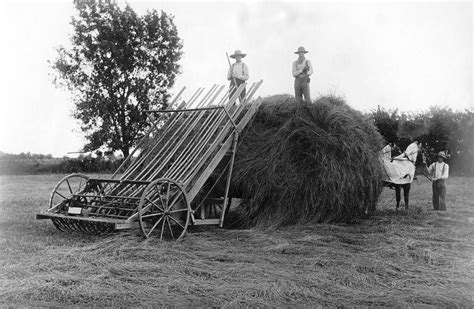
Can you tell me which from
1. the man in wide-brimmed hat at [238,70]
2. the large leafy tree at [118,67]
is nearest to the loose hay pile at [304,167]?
the man in wide-brimmed hat at [238,70]

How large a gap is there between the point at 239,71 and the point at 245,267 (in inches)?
263

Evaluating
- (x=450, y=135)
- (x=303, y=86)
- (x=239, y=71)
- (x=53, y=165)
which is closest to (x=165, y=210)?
(x=239, y=71)

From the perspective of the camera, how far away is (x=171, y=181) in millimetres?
7844

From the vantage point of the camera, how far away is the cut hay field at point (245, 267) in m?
5.01

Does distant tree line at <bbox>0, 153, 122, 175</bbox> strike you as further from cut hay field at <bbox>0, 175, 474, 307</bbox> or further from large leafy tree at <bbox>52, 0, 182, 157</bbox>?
cut hay field at <bbox>0, 175, 474, 307</bbox>

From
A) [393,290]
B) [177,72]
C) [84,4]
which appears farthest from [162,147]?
[84,4]

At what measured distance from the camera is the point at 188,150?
29.9 feet

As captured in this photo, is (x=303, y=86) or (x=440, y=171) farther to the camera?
(x=440, y=171)

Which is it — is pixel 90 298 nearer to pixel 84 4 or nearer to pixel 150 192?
pixel 150 192

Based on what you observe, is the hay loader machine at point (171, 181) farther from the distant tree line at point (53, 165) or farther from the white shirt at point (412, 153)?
the distant tree line at point (53, 165)

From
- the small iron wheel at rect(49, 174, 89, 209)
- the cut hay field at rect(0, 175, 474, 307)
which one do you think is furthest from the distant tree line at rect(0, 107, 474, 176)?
the cut hay field at rect(0, 175, 474, 307)

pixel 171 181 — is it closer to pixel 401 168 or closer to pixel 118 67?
pixel 401 168

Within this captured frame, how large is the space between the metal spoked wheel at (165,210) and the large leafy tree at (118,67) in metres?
13.2

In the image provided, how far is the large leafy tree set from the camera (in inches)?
853
